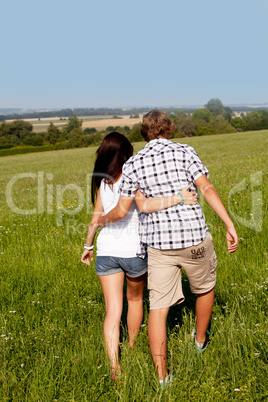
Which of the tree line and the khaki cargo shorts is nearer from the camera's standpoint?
the khaki cargo shorts

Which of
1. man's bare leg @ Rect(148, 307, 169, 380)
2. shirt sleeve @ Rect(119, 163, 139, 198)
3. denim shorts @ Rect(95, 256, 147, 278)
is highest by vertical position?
shirt sleeve @ Rect(119, 163, 139, 198)

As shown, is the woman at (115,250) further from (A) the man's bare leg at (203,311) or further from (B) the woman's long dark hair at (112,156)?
(A) the man's bare leg at (203,311)

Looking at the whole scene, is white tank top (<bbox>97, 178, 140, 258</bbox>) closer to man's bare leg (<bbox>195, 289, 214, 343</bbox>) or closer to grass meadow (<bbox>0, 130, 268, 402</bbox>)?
man's bare leg (<bbox>195, 289, 214, 343</bbox>)

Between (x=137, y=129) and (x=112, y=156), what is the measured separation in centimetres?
7034

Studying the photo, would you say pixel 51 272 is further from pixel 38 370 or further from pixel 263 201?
pixel 263 201

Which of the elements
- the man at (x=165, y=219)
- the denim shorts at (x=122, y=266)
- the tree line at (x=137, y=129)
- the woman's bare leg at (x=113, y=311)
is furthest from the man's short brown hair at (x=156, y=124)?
the tree line at (x=137, y=129)

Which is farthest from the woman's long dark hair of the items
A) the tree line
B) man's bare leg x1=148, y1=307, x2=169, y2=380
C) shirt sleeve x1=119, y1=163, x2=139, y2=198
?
the tree line

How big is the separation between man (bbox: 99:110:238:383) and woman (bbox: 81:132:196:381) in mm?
182

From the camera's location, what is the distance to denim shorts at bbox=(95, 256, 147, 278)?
122 inches

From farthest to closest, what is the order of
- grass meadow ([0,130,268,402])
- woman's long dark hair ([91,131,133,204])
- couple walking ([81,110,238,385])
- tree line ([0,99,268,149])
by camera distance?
tree line ([0,99,268,149])
woman's long dark hair ([91,131,133,204])
couple walking ([81,110,238,385])
grass meadow ([0,130,268,402])

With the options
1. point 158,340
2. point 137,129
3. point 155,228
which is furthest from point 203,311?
point 137,129

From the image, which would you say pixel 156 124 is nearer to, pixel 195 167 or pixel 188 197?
pixel 195 167

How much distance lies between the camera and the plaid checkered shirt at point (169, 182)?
9.28 ft

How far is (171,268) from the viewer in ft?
9.62
